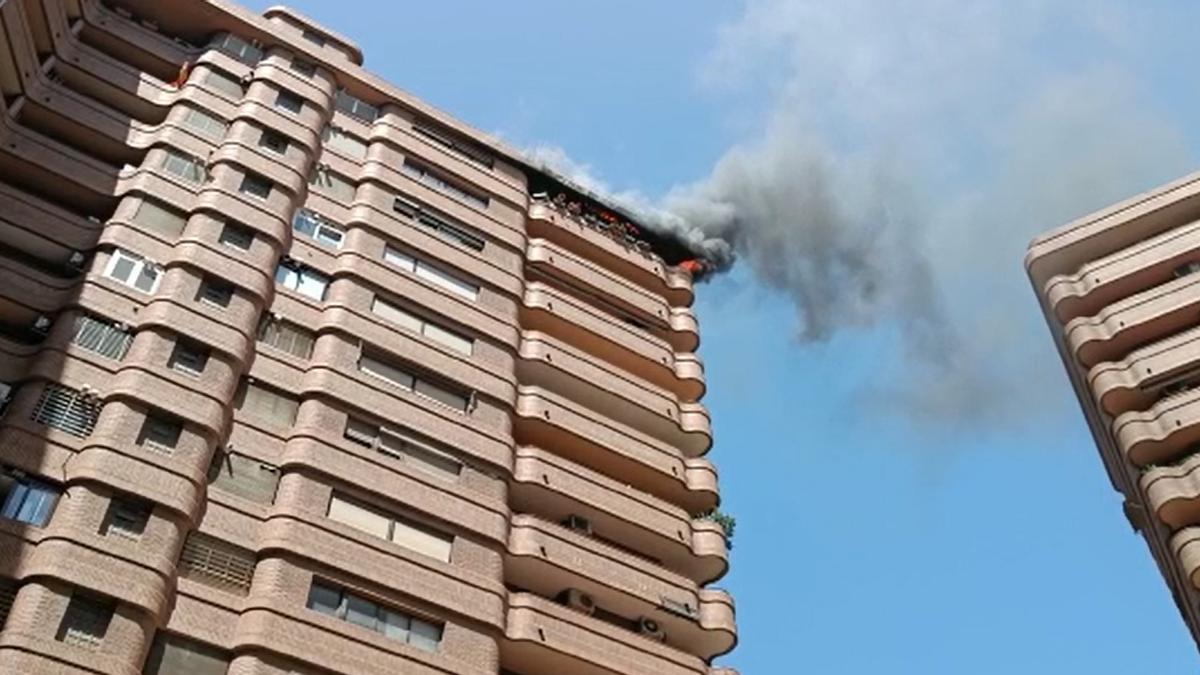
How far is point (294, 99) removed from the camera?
31891 mm

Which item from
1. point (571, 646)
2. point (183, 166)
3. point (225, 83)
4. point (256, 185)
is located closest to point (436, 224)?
point (256, 185)

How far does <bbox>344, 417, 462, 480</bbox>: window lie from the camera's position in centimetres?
2495

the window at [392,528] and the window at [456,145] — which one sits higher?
the window at [456,145]

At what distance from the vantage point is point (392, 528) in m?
23.8

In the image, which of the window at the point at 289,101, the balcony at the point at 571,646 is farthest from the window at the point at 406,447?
the window at the point at 289,101

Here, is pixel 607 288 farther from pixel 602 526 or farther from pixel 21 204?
pixel 21 204

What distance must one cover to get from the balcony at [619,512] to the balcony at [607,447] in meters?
0.56

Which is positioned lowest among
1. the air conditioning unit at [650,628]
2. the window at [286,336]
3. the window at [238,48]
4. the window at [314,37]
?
the air conditioning unit at [650,628]

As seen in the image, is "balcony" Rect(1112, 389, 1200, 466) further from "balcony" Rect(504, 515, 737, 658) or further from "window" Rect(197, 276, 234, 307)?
"window" Rect(197, 276, 234, 307)

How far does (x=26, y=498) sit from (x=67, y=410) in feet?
6.61

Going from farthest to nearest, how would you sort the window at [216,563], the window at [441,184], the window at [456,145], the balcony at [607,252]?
1. the window at [456,145]
2. the balcony at [607,252]
3. the window at [441,184]
4. the window at [216,563]

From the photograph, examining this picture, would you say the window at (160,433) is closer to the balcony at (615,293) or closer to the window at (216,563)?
the window at (216,563)

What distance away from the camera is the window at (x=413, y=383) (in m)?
26.5

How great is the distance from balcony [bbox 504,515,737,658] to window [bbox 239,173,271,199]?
9307 mm
